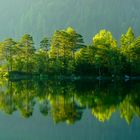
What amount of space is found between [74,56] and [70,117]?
4467cm

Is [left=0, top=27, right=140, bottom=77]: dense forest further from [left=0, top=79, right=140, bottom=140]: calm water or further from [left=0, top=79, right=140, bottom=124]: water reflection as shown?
[left=0, top=79, right=140, bottom=140]: calm water

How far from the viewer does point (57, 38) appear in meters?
71.6

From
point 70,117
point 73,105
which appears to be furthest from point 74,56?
point 70,117

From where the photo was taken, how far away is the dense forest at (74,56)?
65750 millimetres

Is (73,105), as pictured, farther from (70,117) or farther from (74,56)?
(74,56)

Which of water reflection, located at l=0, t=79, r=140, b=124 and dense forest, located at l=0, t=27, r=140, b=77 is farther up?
dense forest, located at l=0, t=27, r=140, b=77

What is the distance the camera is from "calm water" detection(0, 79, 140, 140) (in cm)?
2056

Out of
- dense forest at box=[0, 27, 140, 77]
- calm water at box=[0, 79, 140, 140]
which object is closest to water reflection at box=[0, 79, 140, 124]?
calm water at box=[0, 79, 140, 140]

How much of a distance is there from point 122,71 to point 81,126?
1776 inches

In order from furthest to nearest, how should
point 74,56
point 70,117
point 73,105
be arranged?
1. point 74,56
2. point 73,105
3. point 70,117

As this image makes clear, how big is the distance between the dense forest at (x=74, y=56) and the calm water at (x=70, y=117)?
2965 centimetres

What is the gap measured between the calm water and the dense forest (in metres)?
29.6

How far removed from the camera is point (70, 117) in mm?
25031

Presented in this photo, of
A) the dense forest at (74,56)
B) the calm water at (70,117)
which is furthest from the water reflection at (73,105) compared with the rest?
the dense forest at (74,56)
